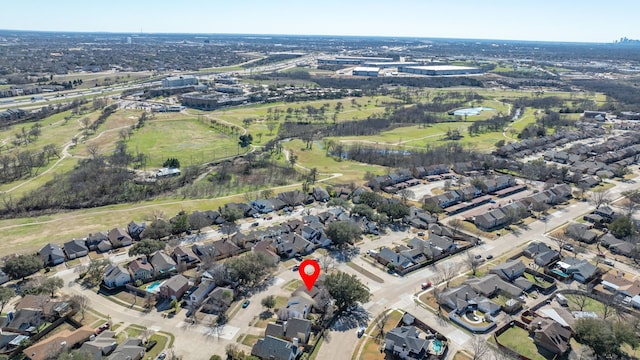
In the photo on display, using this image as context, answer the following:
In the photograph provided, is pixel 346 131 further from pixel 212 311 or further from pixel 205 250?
pixel 212 311

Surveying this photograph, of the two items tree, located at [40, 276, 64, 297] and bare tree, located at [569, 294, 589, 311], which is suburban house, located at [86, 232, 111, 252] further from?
bare tree, located at [569, 294, 589, 311]

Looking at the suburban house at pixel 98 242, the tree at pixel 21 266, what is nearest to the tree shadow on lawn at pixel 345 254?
the suburban house at pixel 98 242

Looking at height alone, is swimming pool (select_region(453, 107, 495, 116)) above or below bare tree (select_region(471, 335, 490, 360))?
above

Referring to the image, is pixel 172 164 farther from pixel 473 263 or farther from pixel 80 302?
pixel 473 263

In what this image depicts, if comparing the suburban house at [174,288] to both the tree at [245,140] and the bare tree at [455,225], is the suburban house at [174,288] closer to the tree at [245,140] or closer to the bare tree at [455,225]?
the bare tree at [455,225]

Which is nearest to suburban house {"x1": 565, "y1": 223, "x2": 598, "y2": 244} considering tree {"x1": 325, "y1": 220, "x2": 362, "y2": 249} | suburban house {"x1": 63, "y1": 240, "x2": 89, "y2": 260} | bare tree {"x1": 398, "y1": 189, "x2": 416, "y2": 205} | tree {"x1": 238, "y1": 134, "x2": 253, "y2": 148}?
bare tree {"x1": 398, "y1": 189, "x2": 416, "y2": 205}

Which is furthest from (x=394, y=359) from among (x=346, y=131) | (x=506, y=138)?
(x=506, y=138)

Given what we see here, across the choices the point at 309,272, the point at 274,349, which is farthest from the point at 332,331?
the point at 309,272
